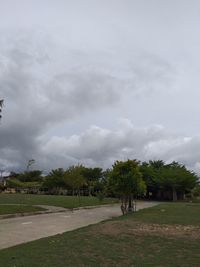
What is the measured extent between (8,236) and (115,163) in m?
14.7

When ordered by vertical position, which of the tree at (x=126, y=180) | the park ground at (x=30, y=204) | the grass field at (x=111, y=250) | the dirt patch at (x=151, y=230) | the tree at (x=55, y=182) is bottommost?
the grass field at (x=111, y=250)

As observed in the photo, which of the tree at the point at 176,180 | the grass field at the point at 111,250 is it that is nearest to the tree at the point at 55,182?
the tree at the point at 176,180

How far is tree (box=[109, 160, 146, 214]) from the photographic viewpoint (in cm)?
2755

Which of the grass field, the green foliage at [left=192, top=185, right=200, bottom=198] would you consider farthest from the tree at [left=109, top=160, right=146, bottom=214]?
the green foliage at [left=192, top=185, right=200, bottom=198]

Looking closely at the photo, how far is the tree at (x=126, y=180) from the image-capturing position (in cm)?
2755

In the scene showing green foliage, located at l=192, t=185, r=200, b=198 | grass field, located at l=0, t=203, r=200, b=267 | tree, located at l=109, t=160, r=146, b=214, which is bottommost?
grass field, located at l=0, t=203, r=200, b=267

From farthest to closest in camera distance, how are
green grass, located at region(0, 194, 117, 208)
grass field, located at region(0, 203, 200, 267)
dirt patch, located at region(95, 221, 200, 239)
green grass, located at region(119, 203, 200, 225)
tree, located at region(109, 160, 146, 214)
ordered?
green grass, located at region(0, 194, 117, 208)
tree, located at region(109, 160, 146, 214)
green grass, located at region(119, 203, 200, 225)
dirt patch, located at region(95, 221, 200, 239)
grass field, located at region(0, 203, 200, 267)

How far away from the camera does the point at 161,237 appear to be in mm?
14086

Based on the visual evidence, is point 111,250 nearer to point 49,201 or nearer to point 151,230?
point 151,230

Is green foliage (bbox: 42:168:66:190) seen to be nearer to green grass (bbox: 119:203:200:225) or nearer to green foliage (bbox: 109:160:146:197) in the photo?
green foliage (bbox: 109:160:146:197)

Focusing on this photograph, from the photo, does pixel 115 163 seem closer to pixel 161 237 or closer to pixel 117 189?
pixel 117 189

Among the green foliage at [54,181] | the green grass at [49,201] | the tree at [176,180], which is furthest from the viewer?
the green foliage at [54,181]

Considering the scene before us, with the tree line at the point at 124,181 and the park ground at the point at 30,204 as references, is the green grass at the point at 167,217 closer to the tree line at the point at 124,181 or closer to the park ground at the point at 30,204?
the tree line at the point at 124,181

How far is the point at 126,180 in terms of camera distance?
1081 inches
